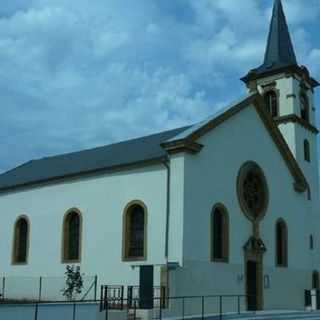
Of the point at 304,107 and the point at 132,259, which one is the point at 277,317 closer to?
the point at 132,259

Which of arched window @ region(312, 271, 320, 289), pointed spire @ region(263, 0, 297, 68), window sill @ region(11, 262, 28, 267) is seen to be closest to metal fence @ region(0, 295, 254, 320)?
arched window @ region(312, 271, 320, 289)

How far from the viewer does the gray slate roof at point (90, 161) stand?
34809mm

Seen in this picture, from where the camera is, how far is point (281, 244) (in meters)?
38.4

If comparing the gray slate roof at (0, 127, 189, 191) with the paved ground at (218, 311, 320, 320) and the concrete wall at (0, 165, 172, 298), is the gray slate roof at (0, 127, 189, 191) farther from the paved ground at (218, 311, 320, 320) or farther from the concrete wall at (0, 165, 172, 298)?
the paved ground at (218, 311, 320, 320)

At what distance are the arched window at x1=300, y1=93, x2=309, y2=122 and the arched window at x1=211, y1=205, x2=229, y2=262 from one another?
16.4m

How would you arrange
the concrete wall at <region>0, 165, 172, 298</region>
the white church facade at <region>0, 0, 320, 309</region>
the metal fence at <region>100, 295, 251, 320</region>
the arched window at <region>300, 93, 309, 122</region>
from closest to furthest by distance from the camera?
the metal fence at <region>100, 295, 251, 320</region> → the white church facade at <region>0, 0, 320, 309</region> → the concrete wall at <region>0, 165, 172, 298</region> → the arched window at <region>300, 93, 309, 122</region>

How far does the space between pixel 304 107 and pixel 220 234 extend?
17.9m

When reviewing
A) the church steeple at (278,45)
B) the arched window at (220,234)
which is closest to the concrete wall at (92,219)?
the arched window at (220,234)

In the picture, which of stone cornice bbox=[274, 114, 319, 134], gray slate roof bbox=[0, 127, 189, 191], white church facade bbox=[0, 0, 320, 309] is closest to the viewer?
white church facade bbox=[0, 0, 320, 309]

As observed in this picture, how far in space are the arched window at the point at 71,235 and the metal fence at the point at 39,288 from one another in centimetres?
144

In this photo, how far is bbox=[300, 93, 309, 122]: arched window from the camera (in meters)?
47.3

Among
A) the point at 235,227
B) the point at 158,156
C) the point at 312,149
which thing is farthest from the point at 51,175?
the point at 312,149

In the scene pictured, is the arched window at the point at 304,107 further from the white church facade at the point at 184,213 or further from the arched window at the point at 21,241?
the arched window at the point at 21,241

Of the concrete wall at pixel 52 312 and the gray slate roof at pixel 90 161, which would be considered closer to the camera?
the concrete wall at pixel 52 312
